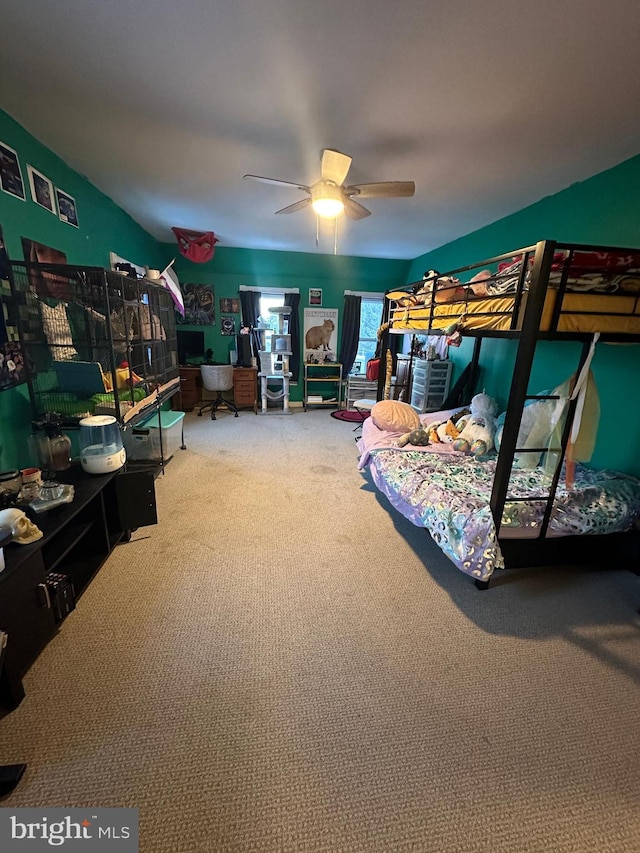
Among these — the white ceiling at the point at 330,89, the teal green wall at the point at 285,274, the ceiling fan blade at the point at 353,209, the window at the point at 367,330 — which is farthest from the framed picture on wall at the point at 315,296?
the ceiling fan blade at the point at 353,209

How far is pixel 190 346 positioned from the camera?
18.4 ft

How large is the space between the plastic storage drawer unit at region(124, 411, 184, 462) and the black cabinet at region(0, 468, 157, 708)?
1.21 m

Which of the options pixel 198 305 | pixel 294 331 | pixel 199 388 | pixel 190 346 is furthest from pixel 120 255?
pixel 294 331

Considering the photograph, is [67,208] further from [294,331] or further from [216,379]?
[294,331]

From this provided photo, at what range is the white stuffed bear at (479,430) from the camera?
284 cm

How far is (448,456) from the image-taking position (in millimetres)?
2770

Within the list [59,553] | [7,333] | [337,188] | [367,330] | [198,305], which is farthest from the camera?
[367,330]

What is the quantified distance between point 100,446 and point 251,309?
13.6ft

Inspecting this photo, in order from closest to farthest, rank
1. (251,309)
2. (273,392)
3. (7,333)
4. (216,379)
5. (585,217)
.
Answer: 1. (7,333)
2. (585,217)
3. (216,379)
4. (251,309)
5. (273,392)

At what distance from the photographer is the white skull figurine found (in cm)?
138

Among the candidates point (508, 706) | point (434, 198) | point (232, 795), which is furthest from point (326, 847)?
point (434, 198)

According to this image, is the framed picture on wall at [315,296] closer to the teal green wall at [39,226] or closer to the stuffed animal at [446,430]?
the teal green wall at [39,226]

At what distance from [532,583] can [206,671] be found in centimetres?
187

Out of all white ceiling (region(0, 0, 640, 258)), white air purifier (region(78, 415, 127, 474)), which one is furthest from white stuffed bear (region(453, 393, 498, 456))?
white air purifier (region(78, 415, 127, 474))
